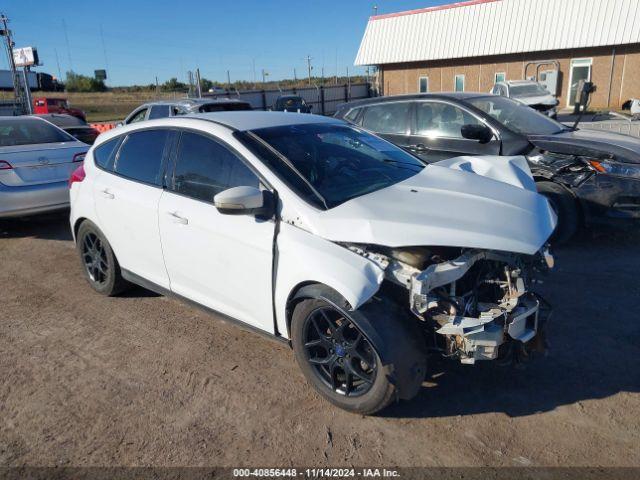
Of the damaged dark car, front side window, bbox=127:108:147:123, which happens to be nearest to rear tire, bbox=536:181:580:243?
the damaged dark car

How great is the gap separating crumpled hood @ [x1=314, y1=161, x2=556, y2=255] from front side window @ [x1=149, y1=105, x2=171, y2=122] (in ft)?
32.0

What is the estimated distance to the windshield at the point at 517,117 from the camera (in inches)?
257

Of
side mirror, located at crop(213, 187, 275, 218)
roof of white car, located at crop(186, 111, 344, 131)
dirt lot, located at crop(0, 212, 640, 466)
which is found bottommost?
dirt lot, located at crop(0, 212, 640, 466)

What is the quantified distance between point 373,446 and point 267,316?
1057mm

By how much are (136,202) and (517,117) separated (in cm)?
491

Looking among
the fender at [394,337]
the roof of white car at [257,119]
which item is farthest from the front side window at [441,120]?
the fender at [394,337]

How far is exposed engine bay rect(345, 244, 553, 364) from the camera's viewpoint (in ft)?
9.25

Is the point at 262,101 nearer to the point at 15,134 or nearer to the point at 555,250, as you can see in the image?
the point at 15,134

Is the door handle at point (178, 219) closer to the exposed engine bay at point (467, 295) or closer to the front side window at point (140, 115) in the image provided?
the exposed engine bay at point (467, 295)

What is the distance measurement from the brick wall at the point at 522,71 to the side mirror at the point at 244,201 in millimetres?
27212

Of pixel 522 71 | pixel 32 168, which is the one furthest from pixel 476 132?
pixel 522 71

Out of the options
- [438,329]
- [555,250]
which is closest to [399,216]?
[438,329]

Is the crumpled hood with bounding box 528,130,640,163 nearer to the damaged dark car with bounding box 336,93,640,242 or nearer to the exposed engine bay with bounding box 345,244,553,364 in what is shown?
the damaged dark car with bounding box 336,93,640,242

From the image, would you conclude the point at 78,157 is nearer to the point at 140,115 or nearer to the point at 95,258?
the point at 95,258
